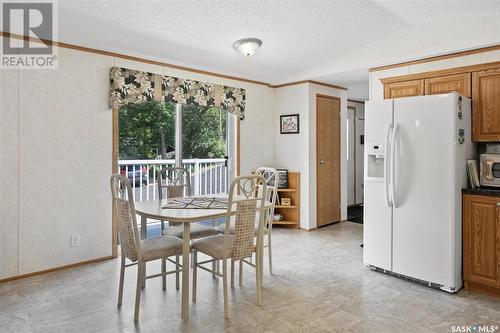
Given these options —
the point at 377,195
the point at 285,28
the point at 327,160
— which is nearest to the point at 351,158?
the point at 327,160

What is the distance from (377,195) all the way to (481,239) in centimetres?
92

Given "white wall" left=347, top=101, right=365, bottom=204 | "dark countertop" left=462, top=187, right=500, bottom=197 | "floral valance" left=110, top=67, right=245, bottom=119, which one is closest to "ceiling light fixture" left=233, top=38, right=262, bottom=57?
"floral valance" left=110, top=67, right=245, bottom=119

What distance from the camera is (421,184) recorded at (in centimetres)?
310

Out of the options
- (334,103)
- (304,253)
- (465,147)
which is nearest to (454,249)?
(465,147)

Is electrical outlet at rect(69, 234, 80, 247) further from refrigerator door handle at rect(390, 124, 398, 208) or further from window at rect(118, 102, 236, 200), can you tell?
refrigerator door handle at rect(390, 124, 398, 208)

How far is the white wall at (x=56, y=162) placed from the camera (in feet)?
10.7

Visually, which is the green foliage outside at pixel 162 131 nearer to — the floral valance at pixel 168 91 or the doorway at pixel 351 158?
the floral valance at pixel 168 91

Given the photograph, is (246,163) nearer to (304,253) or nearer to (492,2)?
(304,253)

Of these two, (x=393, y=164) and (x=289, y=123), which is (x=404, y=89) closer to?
(x=393, y=164)

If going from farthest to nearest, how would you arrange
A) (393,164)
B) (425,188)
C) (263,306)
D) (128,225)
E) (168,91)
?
(168,91)
(393,164)
(425,188)
(263,306)
(128,225)

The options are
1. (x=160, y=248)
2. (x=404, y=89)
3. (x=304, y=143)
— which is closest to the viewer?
(x=160, y=248)

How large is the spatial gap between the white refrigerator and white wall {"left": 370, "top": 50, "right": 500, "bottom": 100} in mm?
553

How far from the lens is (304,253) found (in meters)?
4.14

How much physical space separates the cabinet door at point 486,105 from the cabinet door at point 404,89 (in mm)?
494
